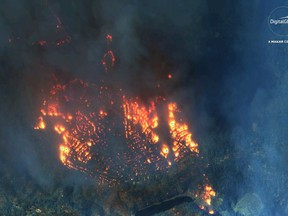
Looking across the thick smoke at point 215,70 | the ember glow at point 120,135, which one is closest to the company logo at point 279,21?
the thick smoke at point 215,70

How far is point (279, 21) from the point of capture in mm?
8258

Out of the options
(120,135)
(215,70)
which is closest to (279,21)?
(215,70)

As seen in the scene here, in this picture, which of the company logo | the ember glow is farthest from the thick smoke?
the ember glow

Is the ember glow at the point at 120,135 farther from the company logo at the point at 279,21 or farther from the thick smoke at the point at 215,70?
the company logo at the point at 279,21

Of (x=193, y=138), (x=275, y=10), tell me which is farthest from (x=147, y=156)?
(x=275, y=10)

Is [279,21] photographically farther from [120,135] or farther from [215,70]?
[120,135]

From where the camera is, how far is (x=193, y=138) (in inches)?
323

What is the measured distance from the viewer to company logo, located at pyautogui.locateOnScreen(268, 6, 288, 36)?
8.23m

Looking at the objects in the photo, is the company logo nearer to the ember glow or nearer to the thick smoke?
→ the thick smoke

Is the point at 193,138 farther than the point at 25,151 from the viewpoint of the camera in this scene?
No

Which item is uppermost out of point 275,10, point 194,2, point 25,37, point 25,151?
point 25,37

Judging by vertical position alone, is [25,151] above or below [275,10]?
below

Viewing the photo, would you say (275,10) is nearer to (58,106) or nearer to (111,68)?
(111,68)

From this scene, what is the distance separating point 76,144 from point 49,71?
2.31 metres
